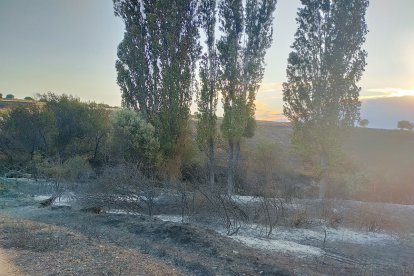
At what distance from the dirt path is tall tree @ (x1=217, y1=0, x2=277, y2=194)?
17.9 meters

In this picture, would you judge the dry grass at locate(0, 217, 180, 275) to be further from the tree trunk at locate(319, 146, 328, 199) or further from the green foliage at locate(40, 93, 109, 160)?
the green foliage at locate(40, 93, 109, 160)

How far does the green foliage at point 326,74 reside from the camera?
78.6 ft

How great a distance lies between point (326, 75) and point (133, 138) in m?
12.7

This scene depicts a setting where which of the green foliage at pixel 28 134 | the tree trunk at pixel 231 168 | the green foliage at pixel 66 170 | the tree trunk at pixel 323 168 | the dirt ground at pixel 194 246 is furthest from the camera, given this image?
the green foliage at pixel 28 134

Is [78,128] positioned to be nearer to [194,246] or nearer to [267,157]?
[267,157]

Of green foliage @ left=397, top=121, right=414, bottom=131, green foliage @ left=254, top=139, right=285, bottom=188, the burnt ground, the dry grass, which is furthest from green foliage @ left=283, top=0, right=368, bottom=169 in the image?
green foliage @ left=397, top=121, right=414, bottom=131

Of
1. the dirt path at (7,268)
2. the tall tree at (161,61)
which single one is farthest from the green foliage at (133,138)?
the dirt path at (7,268)

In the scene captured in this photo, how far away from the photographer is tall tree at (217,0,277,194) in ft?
85.0

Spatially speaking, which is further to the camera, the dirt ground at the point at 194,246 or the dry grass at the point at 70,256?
the dirt ground at the point at 194,246

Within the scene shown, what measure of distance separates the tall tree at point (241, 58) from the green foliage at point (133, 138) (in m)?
4.77

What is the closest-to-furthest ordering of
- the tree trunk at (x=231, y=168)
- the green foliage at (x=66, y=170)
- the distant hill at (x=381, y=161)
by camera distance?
the green foliage at (x=66, y=170)
the tree trunk at (x=231, y=168)
the distant hill at (x=381, y=161)

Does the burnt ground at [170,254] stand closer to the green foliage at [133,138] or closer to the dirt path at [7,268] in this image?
the dirt path at [7,268]

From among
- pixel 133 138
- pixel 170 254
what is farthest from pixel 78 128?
pixel 170 254

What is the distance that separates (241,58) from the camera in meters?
26.4
